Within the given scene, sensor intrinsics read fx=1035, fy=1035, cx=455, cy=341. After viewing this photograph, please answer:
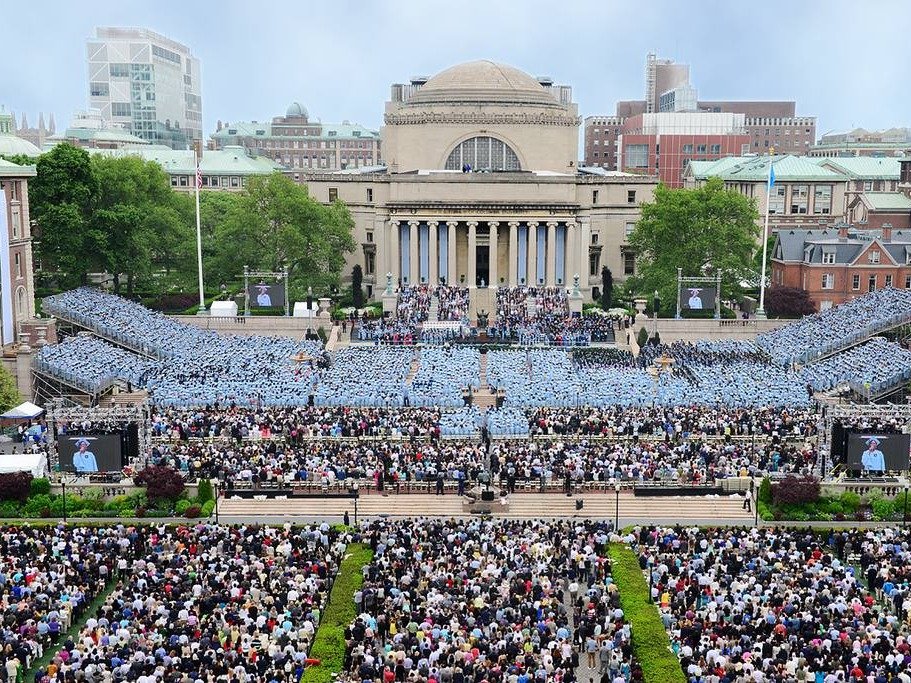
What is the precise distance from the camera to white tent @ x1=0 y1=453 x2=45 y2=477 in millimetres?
43562

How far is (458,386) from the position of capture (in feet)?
186

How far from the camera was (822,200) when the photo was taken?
4658 inches

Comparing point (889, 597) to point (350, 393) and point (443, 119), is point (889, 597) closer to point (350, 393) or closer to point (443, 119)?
point (350, 393)

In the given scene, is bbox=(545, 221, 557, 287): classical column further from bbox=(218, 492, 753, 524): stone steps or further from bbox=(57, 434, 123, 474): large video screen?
bbox=(57, 434, 123, 474): large video screen

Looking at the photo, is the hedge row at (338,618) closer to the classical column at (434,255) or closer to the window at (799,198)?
the classical column at (434,255)

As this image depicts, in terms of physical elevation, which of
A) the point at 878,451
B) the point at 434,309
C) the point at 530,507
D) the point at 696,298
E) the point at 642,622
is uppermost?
the point at 696,298

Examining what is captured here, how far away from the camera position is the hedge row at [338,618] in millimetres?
26984

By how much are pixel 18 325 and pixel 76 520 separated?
1192 inches

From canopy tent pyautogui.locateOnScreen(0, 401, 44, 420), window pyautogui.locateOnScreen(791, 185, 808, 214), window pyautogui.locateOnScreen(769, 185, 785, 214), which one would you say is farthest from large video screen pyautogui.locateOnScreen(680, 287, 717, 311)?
canopy tent pyautogui.locateOnScreen(0, 401, 44, 420)

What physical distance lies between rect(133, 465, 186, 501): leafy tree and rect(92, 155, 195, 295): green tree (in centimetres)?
4513

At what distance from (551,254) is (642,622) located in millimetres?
67375

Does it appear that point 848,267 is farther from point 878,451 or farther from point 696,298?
point 878,451

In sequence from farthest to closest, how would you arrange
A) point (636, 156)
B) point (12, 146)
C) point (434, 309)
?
1. point (636, 156)
2. point (434, 309)
3. point (12, 146)

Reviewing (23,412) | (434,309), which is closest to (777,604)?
(23,412)
